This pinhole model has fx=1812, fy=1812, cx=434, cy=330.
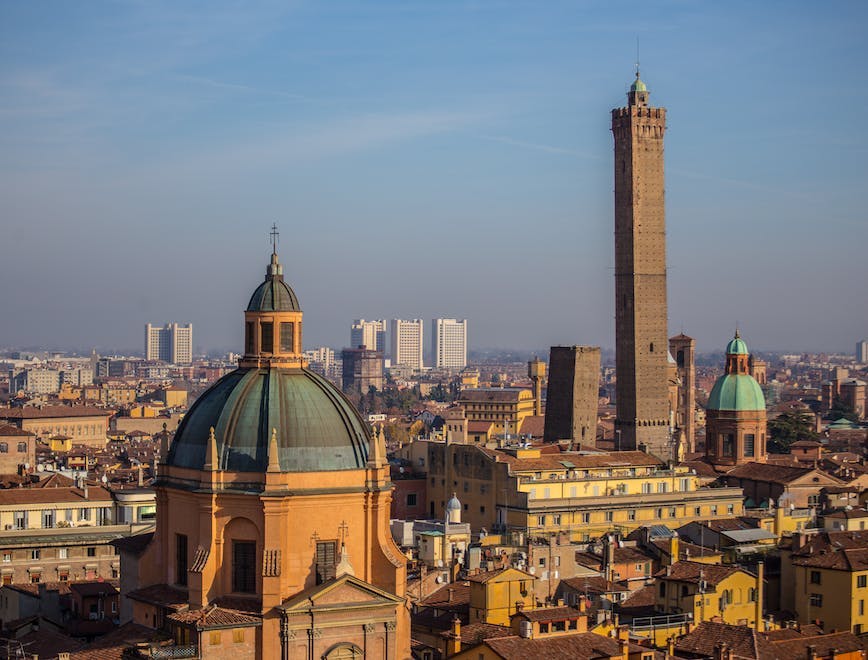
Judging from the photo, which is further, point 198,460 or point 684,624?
point 684,624

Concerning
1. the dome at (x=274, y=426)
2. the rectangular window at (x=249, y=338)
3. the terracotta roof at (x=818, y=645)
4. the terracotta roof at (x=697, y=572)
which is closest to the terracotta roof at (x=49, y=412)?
the terracotta roof at (x=697, y=572)

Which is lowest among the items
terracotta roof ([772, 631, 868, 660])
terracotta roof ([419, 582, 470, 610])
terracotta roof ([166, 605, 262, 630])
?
terracotta roof ([772, 631, 868, 660])

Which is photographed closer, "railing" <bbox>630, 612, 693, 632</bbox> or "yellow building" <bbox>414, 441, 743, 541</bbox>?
"railing" <bbox>630, 612, 693, 632</bbox>

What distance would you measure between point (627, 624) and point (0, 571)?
16.2m

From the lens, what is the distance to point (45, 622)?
1391 inches

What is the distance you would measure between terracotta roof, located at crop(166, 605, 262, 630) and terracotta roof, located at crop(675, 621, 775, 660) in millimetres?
9689

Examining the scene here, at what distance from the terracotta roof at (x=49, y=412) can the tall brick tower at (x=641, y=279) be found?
4062cm

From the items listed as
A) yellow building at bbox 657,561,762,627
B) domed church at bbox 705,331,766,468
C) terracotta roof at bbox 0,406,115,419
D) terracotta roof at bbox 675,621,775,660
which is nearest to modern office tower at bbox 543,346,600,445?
domed church at bbox 705,331,766,468

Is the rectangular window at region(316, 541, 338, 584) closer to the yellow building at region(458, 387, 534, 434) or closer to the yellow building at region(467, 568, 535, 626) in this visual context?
the yellow building at region(467, 568, 535, 626)

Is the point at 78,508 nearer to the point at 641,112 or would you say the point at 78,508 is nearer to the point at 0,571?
the point at 0,571

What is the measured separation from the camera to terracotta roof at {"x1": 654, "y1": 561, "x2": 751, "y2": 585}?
125 ft

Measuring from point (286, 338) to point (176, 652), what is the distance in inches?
216

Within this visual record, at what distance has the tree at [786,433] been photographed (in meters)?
95.4

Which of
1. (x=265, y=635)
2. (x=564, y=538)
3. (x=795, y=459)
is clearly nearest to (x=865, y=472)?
(x=795, y=459)
